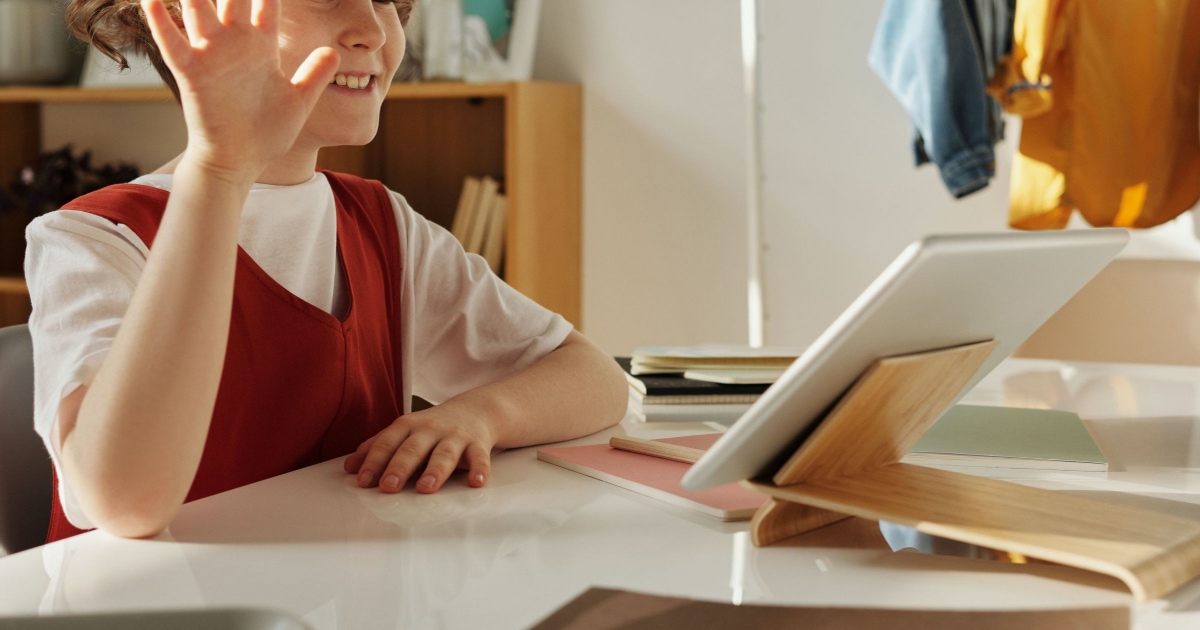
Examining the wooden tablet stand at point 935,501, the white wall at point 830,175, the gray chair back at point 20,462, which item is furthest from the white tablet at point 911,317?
the white wall at point 830,175

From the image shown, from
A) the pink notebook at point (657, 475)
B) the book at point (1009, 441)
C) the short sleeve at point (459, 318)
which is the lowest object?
the book at point (1009, 441)

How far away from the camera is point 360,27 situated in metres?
1.01

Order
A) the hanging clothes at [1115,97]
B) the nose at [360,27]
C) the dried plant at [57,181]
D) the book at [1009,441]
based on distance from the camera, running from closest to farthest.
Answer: the book at [1009,441]
the nose at [360,27]
the hanging clothes at [1115,97]
the dried plant at [57,181]

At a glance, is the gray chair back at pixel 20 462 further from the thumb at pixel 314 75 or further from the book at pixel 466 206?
the book at pixel 466 206

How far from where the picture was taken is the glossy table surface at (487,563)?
1.85 ft

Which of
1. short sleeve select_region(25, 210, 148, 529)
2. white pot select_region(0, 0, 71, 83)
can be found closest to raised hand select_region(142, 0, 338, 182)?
short sleeve select_region(25, 210, 148, 529)

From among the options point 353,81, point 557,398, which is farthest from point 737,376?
point 353,81

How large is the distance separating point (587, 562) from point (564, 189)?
2104 mm

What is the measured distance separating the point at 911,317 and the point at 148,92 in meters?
2.52

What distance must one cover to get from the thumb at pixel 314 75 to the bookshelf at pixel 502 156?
1.79m

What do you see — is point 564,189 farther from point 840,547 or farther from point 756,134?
point 840,547

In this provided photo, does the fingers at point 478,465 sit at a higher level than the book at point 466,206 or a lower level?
lower

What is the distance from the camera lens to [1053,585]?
0.59 meters

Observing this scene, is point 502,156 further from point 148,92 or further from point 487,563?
point 487,563
